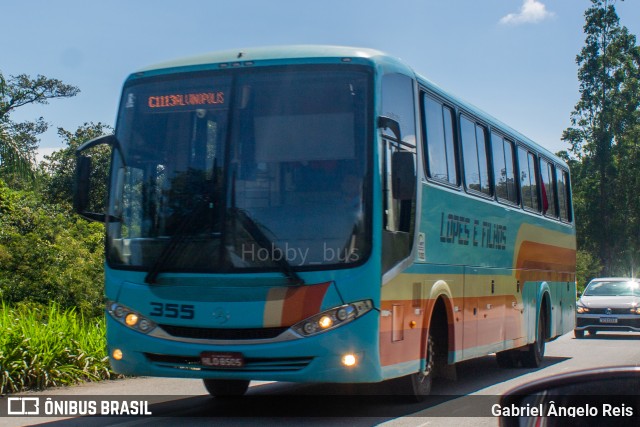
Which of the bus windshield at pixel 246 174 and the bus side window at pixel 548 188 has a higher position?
the bus side window at pixel 548 188

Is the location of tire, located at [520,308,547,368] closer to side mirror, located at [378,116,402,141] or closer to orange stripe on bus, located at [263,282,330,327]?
side mirror, located at [378,116,402,141]

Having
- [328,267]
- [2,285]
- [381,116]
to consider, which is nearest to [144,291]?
[328,267]

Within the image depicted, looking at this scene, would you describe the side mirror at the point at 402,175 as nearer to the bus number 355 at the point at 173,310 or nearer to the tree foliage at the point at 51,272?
the bus number 355 at the point at 173,310

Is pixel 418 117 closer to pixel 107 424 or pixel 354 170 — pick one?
pixel 354 170

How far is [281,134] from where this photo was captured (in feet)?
29.7

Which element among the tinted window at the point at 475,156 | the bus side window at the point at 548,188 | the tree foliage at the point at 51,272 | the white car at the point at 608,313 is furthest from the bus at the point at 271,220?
the white car at the point at 608,313

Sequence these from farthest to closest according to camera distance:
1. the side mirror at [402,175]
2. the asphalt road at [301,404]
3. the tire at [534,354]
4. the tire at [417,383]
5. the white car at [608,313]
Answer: the white car at [608,313] < the tire at [534,354] < the tire at [417,383] < the asphalt road at [301,404] < the side mirror at [402,175]

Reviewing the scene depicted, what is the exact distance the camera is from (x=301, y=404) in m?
10.6

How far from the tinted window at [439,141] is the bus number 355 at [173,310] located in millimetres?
3276

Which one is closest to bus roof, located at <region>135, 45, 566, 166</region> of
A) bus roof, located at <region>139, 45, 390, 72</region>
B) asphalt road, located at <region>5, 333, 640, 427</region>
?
bus roof, located at <region>139, 45, 390, 72</region>

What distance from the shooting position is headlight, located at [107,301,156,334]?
9.04 m

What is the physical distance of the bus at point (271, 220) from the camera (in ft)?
28.3

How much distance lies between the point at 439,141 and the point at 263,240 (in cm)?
326

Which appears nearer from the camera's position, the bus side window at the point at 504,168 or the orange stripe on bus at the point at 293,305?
the orange stripe on bus at the point at 293,305
